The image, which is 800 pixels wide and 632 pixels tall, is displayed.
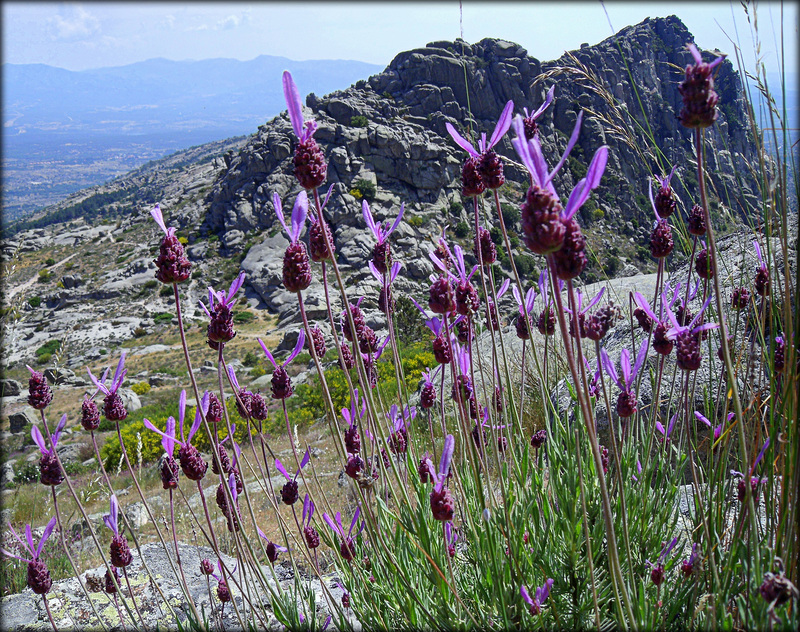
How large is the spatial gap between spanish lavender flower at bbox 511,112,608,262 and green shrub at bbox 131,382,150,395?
21.0 m

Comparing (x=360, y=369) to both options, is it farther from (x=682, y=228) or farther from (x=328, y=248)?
(x=682, y=228)

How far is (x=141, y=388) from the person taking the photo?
762 inches

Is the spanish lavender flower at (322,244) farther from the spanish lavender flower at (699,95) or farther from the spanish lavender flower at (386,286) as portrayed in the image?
the spanish lavender flower at (699,95)

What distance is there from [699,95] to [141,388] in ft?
70.1

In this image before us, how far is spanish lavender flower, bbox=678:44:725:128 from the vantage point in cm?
99

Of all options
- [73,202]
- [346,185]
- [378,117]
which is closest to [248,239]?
[346,185]

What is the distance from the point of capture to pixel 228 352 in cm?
2534

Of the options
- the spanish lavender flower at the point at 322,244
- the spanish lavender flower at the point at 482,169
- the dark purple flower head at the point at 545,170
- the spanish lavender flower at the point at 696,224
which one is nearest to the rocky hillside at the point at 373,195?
the spanish lavender flower at the point at 696,224

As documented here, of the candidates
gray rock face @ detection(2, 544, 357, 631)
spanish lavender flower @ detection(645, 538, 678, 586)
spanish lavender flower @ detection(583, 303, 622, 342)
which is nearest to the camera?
spanish lavender flower @ detection(583, 303, 622, 342)

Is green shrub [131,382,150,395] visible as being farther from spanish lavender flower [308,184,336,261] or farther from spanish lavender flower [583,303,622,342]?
spanish lavender flower [583,303,622,342]

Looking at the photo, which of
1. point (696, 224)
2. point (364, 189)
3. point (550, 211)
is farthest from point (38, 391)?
point (364, 189)

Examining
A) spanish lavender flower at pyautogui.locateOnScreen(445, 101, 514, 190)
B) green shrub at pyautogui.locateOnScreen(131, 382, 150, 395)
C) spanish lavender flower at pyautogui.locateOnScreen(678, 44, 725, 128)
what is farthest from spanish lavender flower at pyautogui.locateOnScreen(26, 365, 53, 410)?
green shrub at pyautogui.locateOnScreen(131, 382, 150, 395)

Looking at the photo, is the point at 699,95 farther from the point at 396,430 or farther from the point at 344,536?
the point at 344,536

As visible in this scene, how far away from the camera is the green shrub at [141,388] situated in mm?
19255
